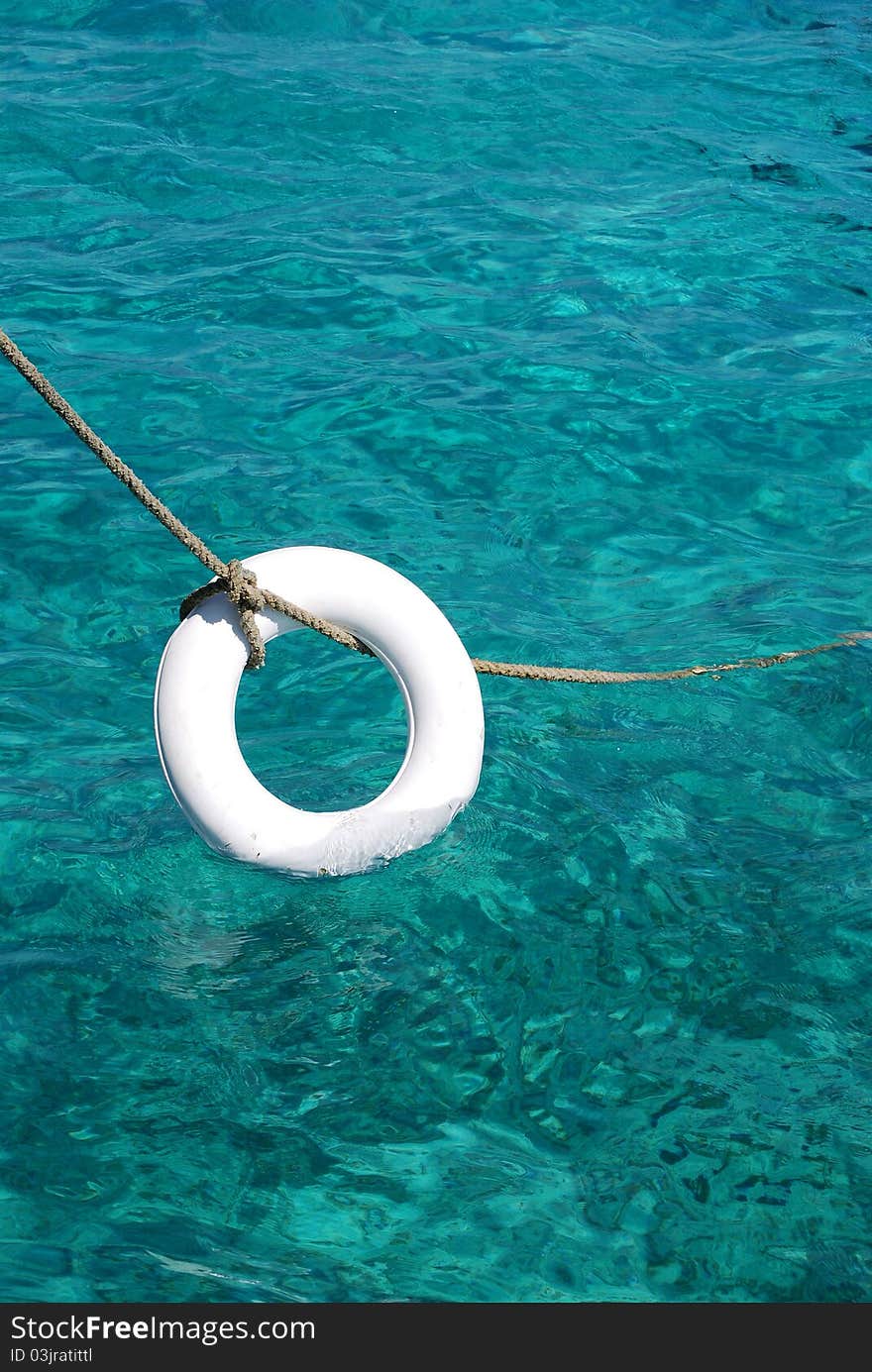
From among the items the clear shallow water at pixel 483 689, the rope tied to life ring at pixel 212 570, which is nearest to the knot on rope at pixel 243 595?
the rope tied to life ring at pixel 212 570

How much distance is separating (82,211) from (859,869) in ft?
17.5

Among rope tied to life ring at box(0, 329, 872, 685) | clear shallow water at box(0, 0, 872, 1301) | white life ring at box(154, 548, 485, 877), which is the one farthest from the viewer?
white life ring at box(154, 548, 485, 877)

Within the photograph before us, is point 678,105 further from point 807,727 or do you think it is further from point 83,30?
point 807,727

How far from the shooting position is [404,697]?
10.8ft

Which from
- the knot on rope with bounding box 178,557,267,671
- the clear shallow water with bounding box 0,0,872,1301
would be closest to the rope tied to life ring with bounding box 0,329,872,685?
the knot on rope with bounding box 178,557,267,671

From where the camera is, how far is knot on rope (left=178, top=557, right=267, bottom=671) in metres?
3.14

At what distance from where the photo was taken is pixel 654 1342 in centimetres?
256

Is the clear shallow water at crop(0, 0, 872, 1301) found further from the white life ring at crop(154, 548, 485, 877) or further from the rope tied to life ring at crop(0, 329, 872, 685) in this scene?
the rope tied to life ring at crop(0, 329, 872, 685)

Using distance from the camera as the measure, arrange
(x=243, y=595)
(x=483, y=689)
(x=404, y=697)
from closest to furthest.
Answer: (x=243, y=595) → (x=404, y=697) → (x=483, y=689)

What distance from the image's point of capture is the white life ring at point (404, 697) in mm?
3178

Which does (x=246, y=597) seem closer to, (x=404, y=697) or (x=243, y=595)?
(x=243, y=595)

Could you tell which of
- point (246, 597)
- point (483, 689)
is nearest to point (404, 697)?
point (246, 597)

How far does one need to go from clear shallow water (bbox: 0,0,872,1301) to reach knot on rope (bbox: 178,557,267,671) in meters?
0.62

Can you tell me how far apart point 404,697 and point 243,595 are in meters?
0.46
